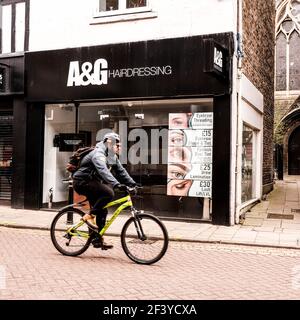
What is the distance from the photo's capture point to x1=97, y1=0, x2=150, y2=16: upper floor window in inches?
446

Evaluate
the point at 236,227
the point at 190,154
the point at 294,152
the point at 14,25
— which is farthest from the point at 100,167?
the point at 294,152

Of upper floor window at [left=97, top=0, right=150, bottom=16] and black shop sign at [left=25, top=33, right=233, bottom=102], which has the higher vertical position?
upper floor window at [left=97, top=0, right=150, bottom=16]

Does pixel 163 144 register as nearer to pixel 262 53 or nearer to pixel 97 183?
pixel 97 183

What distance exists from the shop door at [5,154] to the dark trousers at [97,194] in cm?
712

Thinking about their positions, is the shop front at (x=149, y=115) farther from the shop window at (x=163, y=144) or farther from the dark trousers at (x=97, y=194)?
the dark trousers at (x=97, y=194)

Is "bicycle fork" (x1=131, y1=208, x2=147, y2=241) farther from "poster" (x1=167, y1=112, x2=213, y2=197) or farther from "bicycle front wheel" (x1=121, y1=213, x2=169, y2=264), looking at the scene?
"poster" (x1=167, y1=112, x2=213, y2=197)

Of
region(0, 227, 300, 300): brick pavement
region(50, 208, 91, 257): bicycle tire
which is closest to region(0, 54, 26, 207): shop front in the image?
region(0, 227, 300, 300): brick pavement

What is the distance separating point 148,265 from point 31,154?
6947 millimetres

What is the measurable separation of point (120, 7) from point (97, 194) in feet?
21.6

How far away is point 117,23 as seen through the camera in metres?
11.5

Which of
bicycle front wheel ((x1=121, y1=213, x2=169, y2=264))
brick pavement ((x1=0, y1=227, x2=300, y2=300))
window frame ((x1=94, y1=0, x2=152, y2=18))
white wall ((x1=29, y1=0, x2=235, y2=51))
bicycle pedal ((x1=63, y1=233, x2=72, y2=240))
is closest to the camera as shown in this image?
brick pavement ((x1=0, y1=227, x2=300, y2=300))

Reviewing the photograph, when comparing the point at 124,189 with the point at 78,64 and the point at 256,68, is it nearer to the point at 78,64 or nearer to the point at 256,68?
the point at 78,64

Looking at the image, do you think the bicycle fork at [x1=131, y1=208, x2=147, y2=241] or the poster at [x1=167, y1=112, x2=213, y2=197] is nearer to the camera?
the bicycle fork at [x1=131, y1=208, x2=147, y2=241]
